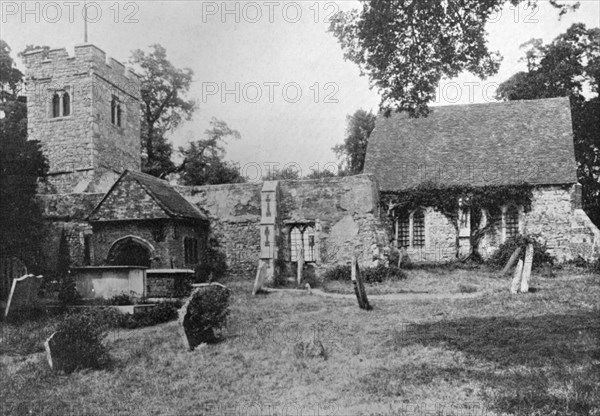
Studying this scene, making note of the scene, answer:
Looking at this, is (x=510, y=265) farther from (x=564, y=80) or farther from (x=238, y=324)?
(x=564, y=80)

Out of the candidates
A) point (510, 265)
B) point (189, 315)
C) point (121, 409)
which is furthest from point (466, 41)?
point (510, 265)

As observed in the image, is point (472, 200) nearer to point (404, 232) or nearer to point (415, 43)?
point (404, 232)

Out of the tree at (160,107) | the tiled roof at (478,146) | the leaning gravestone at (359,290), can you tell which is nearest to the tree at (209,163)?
the tree at (160,107)

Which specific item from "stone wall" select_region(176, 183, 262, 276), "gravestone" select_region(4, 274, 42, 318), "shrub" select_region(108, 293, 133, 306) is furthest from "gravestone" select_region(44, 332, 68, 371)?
"stone wall" select_region(176, 183, 262, 276)

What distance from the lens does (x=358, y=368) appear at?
9.44 m

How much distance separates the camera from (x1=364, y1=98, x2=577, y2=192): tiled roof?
89.8 feet

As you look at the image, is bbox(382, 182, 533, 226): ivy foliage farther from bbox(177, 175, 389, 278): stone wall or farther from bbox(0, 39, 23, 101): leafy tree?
bbox(0, 39, 23, 101): leafy tree

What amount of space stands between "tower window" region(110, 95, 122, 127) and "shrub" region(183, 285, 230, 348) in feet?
75.0

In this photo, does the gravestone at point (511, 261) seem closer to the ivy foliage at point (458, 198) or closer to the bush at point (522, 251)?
the bush at point (522, 251)

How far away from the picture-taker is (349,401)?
310 inches

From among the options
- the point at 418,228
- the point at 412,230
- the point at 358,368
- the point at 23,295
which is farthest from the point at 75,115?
the point at 358,368

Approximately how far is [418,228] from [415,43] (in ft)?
58.3

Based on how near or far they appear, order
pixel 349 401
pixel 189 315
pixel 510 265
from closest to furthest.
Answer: pixel 349 401 < pixel 189 315 < pixel 510 265

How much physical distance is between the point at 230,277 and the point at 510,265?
11.6 m
